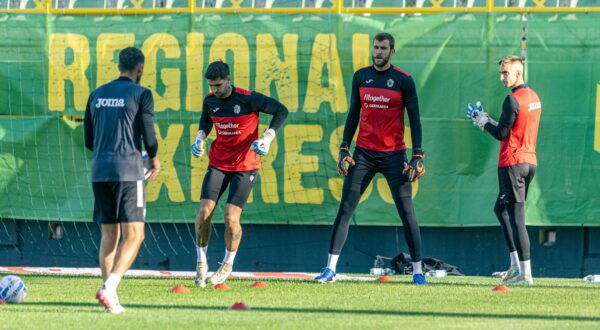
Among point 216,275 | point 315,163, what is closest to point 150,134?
point 216,275

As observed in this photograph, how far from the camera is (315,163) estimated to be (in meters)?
15.6

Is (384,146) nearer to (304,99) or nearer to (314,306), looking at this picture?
(314,306)

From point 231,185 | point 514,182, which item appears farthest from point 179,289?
point 514,182

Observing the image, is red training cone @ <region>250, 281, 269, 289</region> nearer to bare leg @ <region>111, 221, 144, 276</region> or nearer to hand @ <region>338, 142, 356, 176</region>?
hand @ <region>338, 142, 356, 176</region>

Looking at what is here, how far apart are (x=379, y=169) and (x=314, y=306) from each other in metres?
2.64

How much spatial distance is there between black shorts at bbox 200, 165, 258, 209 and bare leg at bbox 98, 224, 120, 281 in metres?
2.31

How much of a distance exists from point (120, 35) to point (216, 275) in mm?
5063

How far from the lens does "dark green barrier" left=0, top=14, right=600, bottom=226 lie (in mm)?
15133

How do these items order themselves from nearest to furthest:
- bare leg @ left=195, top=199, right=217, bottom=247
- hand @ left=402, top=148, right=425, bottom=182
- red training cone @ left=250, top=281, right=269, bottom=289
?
1. red training cone @ left=250, top=281, right=269, bottom=289
2. bare leg @ left=195, top=199, right=217, bottom=247
3. hand @ left=402, top=148, right=425, bottom=182

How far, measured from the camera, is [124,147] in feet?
30.8

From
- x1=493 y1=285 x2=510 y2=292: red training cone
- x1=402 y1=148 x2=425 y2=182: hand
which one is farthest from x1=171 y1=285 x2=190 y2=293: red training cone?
x1=493 y1=285 x2=510 y2=292: red training cone

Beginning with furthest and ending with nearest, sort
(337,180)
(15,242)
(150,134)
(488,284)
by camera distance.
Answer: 1. (15,242)
2. (337,180)
3. (488,284)
4. (150,134)

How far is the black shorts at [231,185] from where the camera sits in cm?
1189

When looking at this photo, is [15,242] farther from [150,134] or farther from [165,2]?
[150,134]
